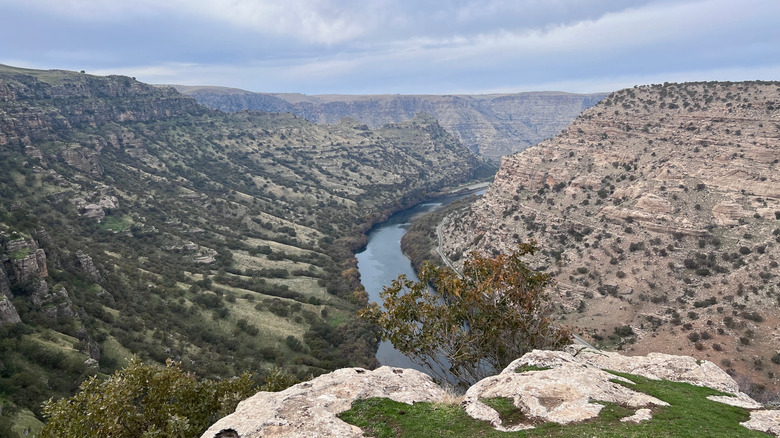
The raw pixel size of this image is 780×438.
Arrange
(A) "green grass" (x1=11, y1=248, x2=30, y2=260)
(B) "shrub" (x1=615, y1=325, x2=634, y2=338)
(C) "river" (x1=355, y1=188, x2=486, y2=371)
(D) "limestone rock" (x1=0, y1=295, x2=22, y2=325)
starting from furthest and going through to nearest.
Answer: (C) "river" (x1=355, y1=188, x2=486, y2=371), (B) "shrub" (x1=615, y1=325, x2=634, y2=338), (A) "green grass" (x1=11, y1=248, x2=30, y2=260), (D) "limestone rock" (x1=0, y1=295, x2=22, y2=325)

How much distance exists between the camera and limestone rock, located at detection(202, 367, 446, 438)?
14.3 m

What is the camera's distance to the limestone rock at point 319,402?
14289mm

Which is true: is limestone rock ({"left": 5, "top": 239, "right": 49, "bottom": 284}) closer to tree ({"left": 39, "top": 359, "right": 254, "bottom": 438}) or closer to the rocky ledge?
tree ({"left": 39, "top": 359, "right": 254, "bottom": 438})

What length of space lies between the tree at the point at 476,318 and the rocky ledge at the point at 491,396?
5.20m

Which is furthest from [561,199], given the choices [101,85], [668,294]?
[101,85]

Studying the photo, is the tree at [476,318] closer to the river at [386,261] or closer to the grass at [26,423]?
the grass at [26,423]

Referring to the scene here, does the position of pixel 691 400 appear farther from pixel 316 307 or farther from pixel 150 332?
pixel 316 307

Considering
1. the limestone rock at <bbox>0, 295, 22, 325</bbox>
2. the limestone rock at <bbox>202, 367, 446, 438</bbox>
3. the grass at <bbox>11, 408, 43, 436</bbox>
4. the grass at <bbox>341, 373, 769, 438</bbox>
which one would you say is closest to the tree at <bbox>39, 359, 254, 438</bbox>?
the limestone rock at <bbox>202, 367, 446, 438</bbox>

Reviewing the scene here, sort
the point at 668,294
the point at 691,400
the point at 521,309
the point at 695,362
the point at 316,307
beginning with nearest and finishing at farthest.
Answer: the point at 691,400
the point at 695,362
the point at 521,309
the point at 668,294
the point at 316,307

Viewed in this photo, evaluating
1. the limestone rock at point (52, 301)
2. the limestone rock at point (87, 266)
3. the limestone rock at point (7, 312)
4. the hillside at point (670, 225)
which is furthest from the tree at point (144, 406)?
the hillside at point (670, 225)

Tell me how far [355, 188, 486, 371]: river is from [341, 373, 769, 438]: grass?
52.8 m

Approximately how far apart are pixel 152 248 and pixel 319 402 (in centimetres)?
9453

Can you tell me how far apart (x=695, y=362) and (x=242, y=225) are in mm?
123517

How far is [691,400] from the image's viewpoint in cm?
1656
